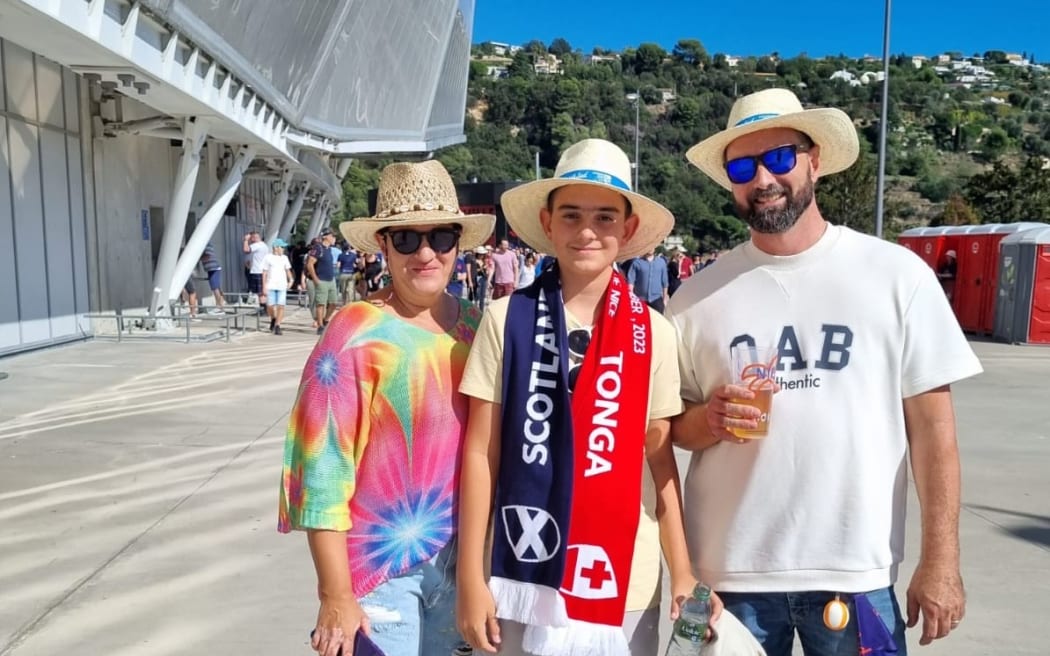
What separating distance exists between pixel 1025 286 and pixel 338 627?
49.6 feet

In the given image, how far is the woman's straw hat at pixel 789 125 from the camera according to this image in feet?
6.70

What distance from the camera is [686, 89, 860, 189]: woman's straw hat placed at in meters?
2.04

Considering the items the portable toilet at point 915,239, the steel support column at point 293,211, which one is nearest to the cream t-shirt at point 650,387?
the portable toilet at point 915,239

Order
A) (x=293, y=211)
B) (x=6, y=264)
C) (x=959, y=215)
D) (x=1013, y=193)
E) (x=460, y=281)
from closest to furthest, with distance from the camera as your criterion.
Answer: (x=6, y=264) → (x=460, y=281) → (x=293, y=211) → (x=1013, y=193) → (x=959, y=215)

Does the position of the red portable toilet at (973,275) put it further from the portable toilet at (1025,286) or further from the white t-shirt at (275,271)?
the white t-shirt at (275,271)

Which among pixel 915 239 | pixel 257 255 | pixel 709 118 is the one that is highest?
pixel 709 118

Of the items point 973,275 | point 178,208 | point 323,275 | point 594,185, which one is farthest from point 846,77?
point 594,185

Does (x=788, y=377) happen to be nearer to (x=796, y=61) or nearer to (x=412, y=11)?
(x=412, y=11)

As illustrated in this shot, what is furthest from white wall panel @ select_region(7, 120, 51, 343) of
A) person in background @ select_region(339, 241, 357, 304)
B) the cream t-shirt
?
the cream t-shirt

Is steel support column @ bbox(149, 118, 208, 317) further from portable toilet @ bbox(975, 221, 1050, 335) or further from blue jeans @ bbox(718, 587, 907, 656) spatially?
portable toilet @ bbox(975, 221, 1050, 335)

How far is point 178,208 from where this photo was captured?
14.3 m

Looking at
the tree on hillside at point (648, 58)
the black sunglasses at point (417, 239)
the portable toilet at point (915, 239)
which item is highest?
the tree on hillside at point (648, 58)

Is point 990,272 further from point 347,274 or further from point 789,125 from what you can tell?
point 789,125

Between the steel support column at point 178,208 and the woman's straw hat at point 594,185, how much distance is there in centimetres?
1319
